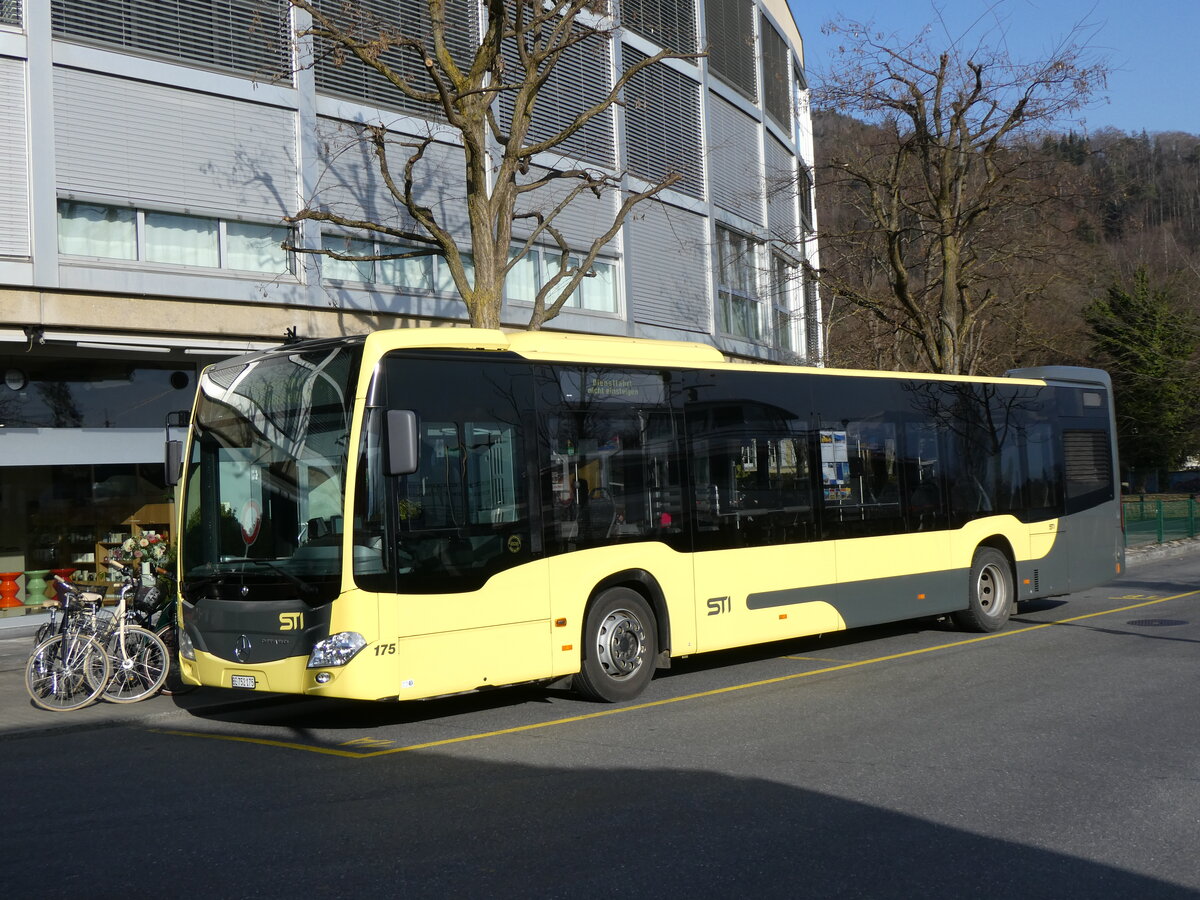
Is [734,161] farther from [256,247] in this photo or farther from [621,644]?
[621,644]

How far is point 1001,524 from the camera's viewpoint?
1491 centimetres

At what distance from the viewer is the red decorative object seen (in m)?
16.5

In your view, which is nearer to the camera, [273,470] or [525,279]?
[273,470]

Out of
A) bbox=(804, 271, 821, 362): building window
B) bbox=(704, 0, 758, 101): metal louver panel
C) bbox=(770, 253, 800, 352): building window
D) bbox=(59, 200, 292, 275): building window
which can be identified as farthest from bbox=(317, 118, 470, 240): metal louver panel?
bbox=(804, 271, 821, 362): building window

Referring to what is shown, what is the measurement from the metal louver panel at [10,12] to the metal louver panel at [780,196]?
18365 millimetres

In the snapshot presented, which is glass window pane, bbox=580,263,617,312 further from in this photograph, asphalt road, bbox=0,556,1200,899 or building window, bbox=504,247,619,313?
asphalt road, bbox=0,556,1200,899

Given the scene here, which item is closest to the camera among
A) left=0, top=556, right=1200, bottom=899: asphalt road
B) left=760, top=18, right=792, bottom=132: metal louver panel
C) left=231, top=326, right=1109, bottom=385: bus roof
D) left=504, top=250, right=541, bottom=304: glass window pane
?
left=0, top=556, right=1200, bottom=899: asphalt road

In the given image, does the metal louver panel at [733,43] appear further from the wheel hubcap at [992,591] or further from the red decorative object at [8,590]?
the red decorative object at [8,590]

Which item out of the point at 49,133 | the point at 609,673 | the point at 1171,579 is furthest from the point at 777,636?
the point at 1171,579

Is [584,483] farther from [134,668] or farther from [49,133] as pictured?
[49,133]

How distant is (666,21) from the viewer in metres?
26.1

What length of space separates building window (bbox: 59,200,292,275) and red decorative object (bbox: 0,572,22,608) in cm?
457

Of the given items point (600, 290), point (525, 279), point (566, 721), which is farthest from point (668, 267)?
point (566, 721)

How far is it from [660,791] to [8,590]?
12788 millimetres
